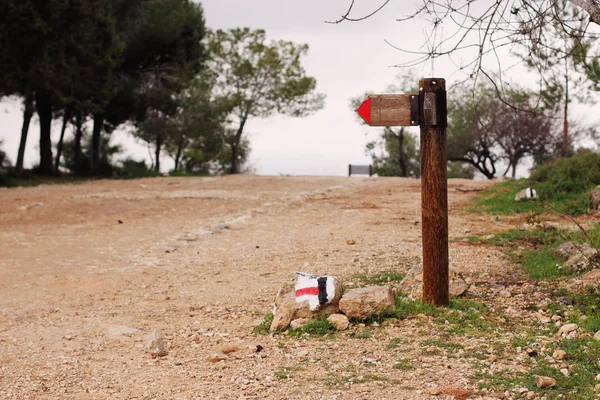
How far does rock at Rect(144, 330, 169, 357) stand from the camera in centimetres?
485

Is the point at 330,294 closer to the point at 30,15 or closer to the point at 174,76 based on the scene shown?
the point at 30,15

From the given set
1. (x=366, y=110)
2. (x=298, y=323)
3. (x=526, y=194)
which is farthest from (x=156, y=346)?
(x=526, y=194)

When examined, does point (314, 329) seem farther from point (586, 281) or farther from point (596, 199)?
point (596, 199)

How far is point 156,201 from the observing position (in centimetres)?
1502

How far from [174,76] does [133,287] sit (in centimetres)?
2161

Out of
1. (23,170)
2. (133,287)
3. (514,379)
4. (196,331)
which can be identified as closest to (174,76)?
(23,170)

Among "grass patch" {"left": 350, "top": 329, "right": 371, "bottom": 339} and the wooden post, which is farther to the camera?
the wooden post

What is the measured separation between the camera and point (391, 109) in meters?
5.42

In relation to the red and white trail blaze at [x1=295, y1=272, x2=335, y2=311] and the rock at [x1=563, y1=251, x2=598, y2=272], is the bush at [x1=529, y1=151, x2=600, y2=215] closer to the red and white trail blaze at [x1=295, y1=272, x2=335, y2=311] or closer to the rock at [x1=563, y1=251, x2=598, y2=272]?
the rock at [x1=563, y1=251, x2=598, y2=272]

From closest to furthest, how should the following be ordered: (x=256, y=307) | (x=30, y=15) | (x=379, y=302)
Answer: (x=379, y=302) < (x=256, y=307) < (x=30, y=15)

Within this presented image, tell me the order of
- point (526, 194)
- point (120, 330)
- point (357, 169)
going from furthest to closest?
point (357, 169) < point (526, 194) < point (120, 330)

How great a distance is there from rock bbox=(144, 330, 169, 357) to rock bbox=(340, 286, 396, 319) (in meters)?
1.40

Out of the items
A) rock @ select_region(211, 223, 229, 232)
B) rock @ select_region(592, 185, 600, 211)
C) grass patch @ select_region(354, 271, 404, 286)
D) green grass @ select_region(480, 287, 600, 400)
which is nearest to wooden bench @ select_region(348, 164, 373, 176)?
rock @ select_region(592, 185, 600, 211)

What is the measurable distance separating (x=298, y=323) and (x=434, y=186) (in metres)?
1.56
